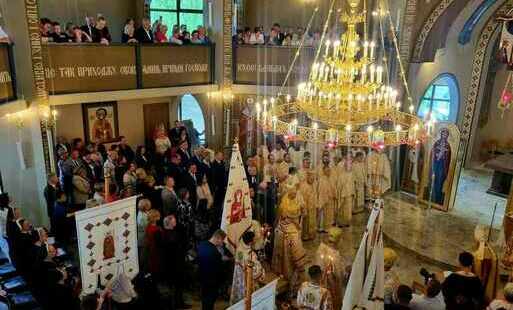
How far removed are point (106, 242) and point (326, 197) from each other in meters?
5.46

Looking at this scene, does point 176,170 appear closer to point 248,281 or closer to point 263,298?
point 263,298

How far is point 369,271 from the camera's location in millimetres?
5184

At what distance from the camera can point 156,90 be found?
1182cm

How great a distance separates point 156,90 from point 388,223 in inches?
263

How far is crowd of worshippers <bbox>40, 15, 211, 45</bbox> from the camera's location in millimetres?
9875

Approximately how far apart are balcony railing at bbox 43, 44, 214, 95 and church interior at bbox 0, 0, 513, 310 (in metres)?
0.04

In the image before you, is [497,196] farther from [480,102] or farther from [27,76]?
[27,76]

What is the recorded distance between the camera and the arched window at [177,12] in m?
14.4

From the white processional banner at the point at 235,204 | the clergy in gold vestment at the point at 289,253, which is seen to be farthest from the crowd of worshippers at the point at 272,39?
the clergy in gold vestment at the point at 289,253

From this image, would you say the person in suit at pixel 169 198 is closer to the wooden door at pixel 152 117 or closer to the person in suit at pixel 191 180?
the person in suit at pixel 191 180

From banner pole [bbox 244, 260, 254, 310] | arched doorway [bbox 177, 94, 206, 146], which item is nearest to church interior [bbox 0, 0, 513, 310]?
banner pole [bbox 244, 260, 254, 310]

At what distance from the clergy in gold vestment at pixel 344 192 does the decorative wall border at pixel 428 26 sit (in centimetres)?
373

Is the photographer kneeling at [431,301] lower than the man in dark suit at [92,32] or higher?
lower

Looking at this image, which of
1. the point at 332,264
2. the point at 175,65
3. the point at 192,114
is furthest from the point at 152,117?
the point at 332,264
